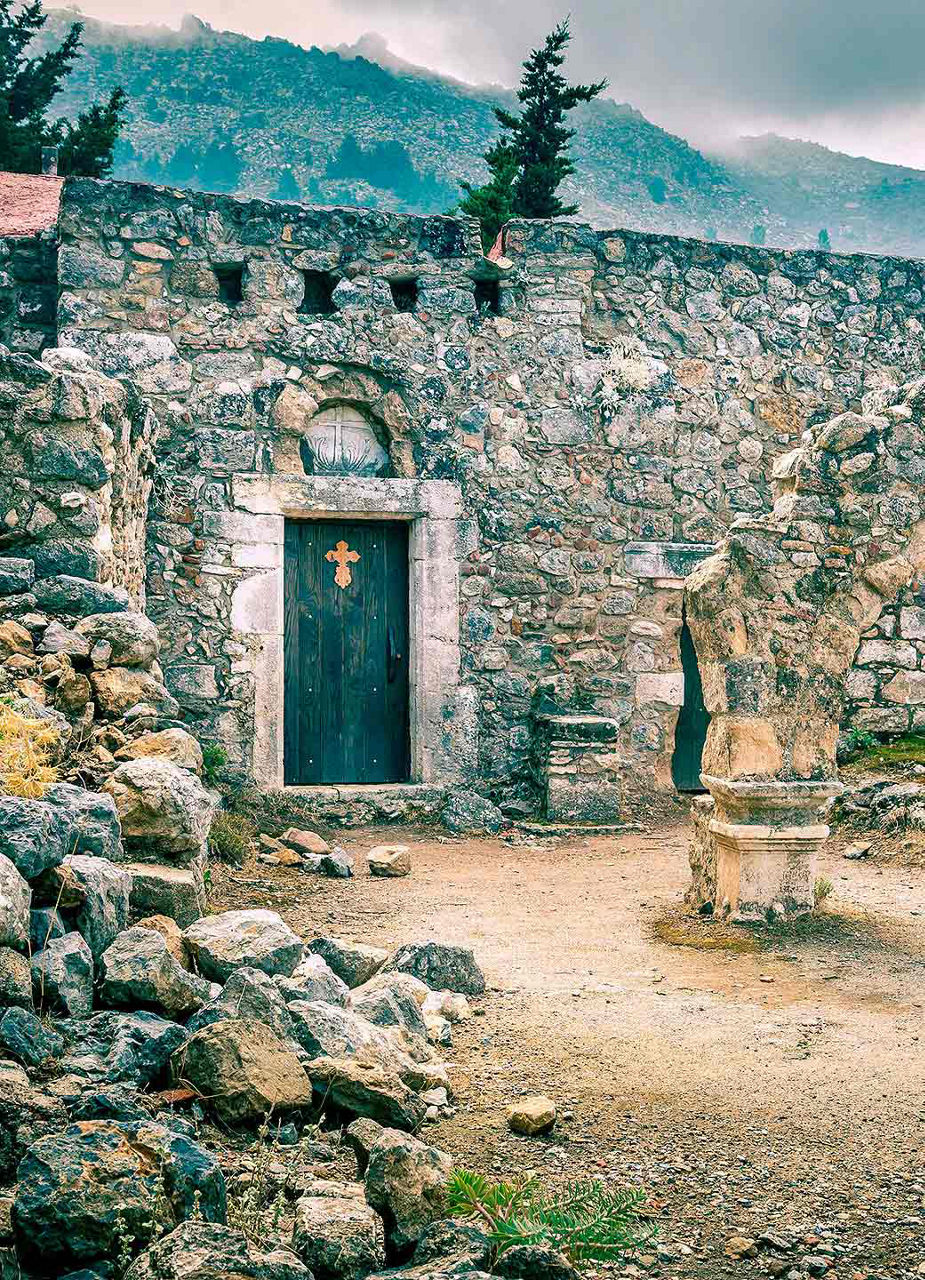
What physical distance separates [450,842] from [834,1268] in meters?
4.99

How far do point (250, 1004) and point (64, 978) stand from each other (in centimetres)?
46

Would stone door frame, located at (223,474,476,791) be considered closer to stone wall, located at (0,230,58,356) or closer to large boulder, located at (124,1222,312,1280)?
stone wall, located at (0,230,58,356)

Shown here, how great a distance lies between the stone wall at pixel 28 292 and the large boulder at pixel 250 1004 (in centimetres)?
598

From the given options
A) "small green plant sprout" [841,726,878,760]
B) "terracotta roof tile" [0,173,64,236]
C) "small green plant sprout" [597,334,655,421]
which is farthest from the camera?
"small green plant sprout" [841,726,878,760]

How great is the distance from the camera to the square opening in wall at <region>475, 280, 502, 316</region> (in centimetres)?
831

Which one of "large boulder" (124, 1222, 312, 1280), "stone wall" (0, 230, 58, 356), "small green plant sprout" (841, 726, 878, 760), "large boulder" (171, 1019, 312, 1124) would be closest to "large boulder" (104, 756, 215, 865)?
"large boulder" (171, 1019, 312, 1124)

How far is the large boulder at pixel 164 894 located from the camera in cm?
331

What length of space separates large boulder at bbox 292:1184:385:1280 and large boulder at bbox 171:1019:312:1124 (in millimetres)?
339

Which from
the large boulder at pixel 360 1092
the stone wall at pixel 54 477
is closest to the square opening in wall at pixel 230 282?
the stone wall at pixel 54 477

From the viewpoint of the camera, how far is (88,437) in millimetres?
5047

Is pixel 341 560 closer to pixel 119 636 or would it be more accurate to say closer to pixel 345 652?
pixel 345 652

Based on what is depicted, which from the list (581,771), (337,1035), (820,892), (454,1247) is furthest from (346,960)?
(581,771)

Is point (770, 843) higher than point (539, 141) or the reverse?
the reverse

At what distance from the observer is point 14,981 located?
2.35 m
